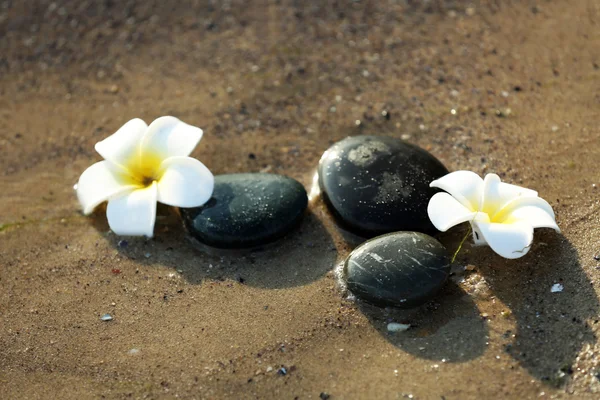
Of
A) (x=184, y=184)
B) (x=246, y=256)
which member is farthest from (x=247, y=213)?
(x=184, y=184)

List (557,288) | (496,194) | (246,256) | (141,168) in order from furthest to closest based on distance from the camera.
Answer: (141,168), (246,256), (496,194), (557,288)

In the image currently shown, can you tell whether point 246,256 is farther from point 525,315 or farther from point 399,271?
point 525,315

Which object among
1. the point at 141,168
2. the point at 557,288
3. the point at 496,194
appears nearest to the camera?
the point at 557,288

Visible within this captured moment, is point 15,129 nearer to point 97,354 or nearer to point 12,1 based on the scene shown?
point 12,1

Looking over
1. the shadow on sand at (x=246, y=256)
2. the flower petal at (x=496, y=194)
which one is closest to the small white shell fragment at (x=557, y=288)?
the flower petal at (x=496, y=194)

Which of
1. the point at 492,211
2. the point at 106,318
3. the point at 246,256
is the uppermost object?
the point at 492,211

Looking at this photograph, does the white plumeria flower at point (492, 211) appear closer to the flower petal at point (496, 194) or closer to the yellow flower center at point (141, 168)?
the flower petal at point (496, 194)

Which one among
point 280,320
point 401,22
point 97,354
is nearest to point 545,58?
point 401,22
